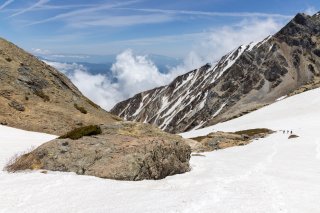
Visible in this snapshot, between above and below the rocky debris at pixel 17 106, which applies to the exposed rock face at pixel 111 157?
below

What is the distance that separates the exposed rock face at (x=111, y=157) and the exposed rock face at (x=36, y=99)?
1898 centimetres

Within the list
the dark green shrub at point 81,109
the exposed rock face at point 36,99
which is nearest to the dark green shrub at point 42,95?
the exposed rock face at point 36,99

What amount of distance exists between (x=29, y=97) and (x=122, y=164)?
94.8ft

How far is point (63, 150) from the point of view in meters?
23.9

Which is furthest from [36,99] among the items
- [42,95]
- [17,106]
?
[17,106]

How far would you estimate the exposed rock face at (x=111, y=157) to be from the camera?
22.2 metres

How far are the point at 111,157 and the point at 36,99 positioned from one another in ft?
91.3

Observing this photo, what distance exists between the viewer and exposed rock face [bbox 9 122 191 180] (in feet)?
72.9

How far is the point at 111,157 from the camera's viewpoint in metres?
23.2

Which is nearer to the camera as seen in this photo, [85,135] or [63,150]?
[63,150]

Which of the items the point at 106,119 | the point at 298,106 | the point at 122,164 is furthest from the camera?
the point at 298,106

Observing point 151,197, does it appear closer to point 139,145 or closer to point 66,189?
point 66,189

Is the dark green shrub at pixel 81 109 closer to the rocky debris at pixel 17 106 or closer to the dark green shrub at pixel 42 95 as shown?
the dark green shrub at pixel 42 95

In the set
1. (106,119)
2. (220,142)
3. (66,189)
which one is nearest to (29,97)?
(106,119)
